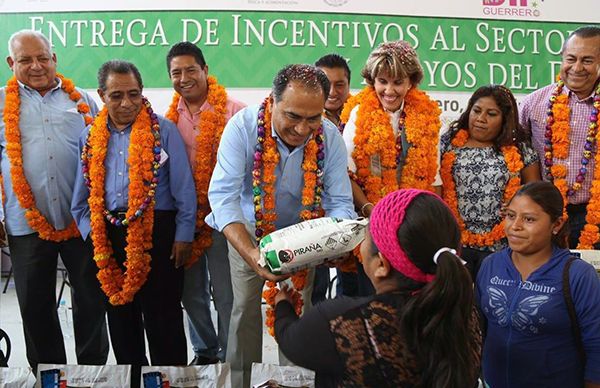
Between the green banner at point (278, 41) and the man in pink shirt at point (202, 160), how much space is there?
6.35 feet

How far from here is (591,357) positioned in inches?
87.9

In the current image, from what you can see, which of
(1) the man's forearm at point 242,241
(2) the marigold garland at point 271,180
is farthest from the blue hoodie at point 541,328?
(1) the man's forearm at point 242,241

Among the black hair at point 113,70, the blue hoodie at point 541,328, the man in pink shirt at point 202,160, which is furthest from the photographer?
the man in pink shirt at point 202,160

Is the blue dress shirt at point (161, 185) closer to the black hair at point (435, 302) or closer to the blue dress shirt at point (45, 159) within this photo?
the blue dress shirt at point (45, 159)

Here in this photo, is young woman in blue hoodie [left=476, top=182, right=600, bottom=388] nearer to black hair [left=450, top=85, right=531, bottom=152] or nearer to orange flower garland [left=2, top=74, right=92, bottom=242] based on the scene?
black hair [left=450, top=85, right=531, bottom=152]

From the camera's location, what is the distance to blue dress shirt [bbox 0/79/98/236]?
315 cm

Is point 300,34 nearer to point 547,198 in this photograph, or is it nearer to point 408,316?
point 547,198

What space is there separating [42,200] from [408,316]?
230 centimetres

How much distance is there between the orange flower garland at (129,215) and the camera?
2965 mm

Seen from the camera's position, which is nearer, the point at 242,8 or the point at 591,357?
the point at 591,357

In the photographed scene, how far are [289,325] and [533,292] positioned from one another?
42.1 inches

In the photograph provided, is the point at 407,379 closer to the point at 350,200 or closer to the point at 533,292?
the point at 533,292

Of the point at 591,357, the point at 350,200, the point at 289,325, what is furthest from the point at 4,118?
the point at 591,357

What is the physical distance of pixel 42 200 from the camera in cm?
317
